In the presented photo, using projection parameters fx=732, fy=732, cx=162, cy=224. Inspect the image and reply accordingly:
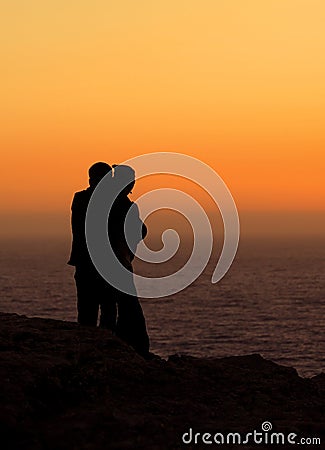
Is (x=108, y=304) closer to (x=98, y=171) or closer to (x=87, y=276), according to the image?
(x=87, y=276)

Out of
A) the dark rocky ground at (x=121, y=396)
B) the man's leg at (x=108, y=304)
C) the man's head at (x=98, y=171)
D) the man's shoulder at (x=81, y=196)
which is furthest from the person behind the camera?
the man's leg at (x=108, y=304)

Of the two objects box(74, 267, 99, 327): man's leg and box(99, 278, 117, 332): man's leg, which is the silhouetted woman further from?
box(74, 267, 99, 327): man's leg

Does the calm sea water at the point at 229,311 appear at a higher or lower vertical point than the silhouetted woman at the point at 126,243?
lower

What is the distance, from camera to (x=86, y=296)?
37.4 ft

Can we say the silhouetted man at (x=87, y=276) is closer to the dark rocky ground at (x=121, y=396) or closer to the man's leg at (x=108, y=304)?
the man's leg at (x=108, y=304)

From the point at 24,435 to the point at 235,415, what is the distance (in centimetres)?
267

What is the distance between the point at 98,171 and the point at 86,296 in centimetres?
206

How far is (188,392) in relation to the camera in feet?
30.4

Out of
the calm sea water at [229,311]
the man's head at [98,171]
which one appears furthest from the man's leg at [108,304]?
the calm sea water at [229,311]

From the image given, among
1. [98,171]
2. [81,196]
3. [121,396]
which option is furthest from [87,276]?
[121,396]

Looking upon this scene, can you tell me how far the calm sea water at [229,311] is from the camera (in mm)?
76062

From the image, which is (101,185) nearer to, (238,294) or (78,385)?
(78,385)

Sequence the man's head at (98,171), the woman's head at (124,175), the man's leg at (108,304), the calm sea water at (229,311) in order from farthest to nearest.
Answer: the calm sea water at (229,311)
the man's leg at (108,304)
the man's head at (98,171)
the woman's head at (124,175)

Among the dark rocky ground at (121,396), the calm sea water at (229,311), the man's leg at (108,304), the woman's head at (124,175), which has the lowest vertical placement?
the calm sea water at (229,311)
